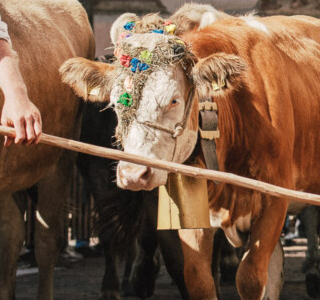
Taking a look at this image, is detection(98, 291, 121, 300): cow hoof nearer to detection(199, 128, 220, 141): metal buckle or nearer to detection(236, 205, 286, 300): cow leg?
detection(236, 205, 286, 300): cow leg

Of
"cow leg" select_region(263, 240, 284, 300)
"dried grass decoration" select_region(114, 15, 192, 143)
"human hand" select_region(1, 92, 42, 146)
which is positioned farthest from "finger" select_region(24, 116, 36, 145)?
"cow leg" select_region(263, 240, 284, 300)

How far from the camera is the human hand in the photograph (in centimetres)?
343

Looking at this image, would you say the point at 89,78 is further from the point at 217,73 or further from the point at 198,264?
the point at 198,264

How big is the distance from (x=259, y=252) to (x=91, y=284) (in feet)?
11.2

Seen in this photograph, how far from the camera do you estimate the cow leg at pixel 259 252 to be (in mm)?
4992

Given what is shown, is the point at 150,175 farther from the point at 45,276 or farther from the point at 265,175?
the point at 45,276

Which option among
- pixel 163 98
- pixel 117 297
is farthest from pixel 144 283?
pixel 163 98

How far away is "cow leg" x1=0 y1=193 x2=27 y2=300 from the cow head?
2.08 meters

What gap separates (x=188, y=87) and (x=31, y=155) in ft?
4.99

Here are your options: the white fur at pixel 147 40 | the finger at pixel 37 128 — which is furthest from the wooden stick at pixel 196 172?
the white fur at pixel 147 40

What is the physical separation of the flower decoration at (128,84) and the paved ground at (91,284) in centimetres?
321

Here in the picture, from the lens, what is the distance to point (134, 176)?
168 inches

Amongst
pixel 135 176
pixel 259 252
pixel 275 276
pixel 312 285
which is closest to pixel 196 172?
pixel 135 176

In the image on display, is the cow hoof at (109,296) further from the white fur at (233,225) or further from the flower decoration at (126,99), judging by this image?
the flower decoration at (126,99)
